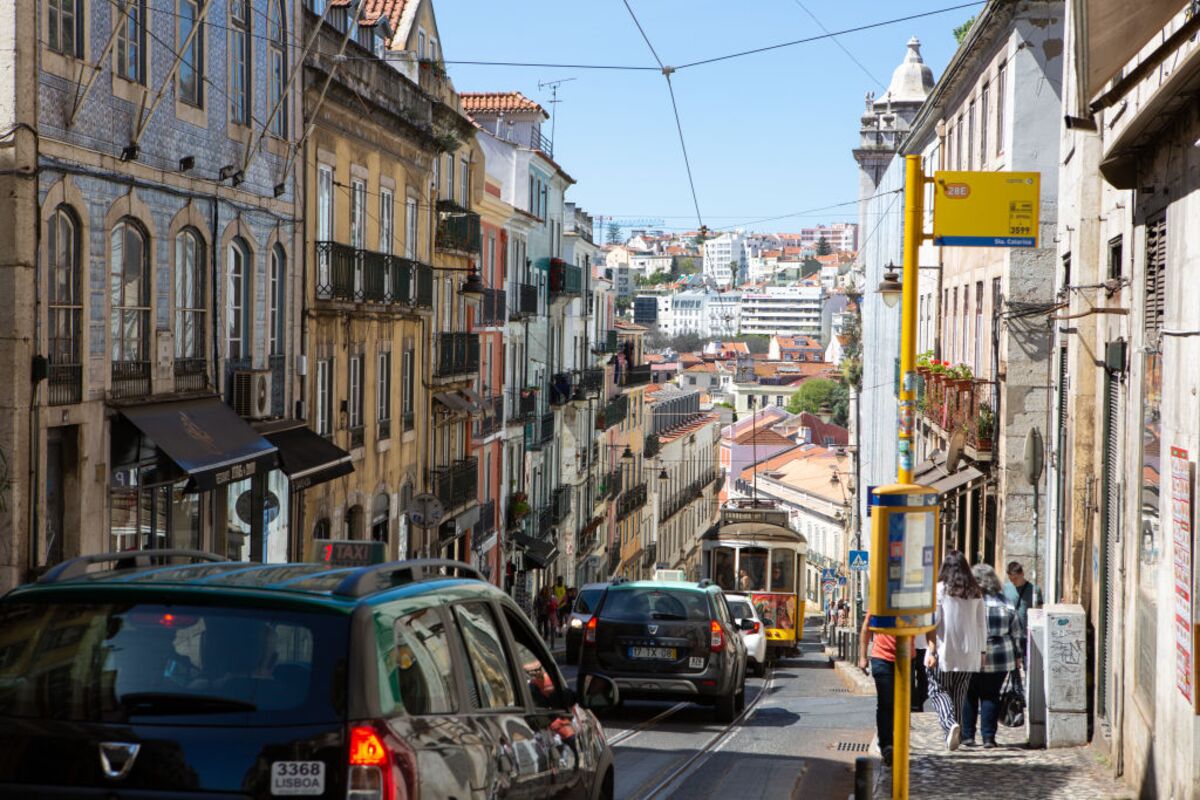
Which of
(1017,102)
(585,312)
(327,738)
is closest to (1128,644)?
(327,738)

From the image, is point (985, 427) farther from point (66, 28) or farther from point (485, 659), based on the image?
point (485, 659)

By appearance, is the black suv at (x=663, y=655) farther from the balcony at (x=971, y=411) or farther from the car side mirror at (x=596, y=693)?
the car side mirror at (x=596, y=693)

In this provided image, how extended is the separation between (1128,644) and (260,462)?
456 inches

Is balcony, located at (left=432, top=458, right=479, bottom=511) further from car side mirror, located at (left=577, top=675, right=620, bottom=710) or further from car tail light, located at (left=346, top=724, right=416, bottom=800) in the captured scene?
car tail light, located at (left=346, top=724, right=416, bottom=800)

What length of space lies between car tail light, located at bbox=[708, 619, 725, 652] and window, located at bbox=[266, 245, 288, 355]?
9.01 m

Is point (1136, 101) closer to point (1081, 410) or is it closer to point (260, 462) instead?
point (1081, 410)

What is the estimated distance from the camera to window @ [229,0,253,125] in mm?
20812

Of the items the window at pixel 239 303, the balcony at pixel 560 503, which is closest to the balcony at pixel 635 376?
the balcony at pixel 560 503

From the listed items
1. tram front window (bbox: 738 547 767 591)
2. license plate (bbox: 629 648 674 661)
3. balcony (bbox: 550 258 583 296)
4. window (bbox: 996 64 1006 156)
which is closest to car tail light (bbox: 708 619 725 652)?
license plate (bbox: 629 648 674 661)

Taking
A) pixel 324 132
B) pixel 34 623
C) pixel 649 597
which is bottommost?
pixel 649 597

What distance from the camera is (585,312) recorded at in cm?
6100

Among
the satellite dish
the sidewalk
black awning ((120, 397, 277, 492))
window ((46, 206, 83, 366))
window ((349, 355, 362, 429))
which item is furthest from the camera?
window ((349, 355, 362, 429))

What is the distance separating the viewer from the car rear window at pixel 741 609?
89.0 ft

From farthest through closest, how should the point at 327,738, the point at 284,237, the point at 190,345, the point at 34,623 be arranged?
the point at 284,237 → the point at 190,345 → the point at 34,623 → the point at 327,738
